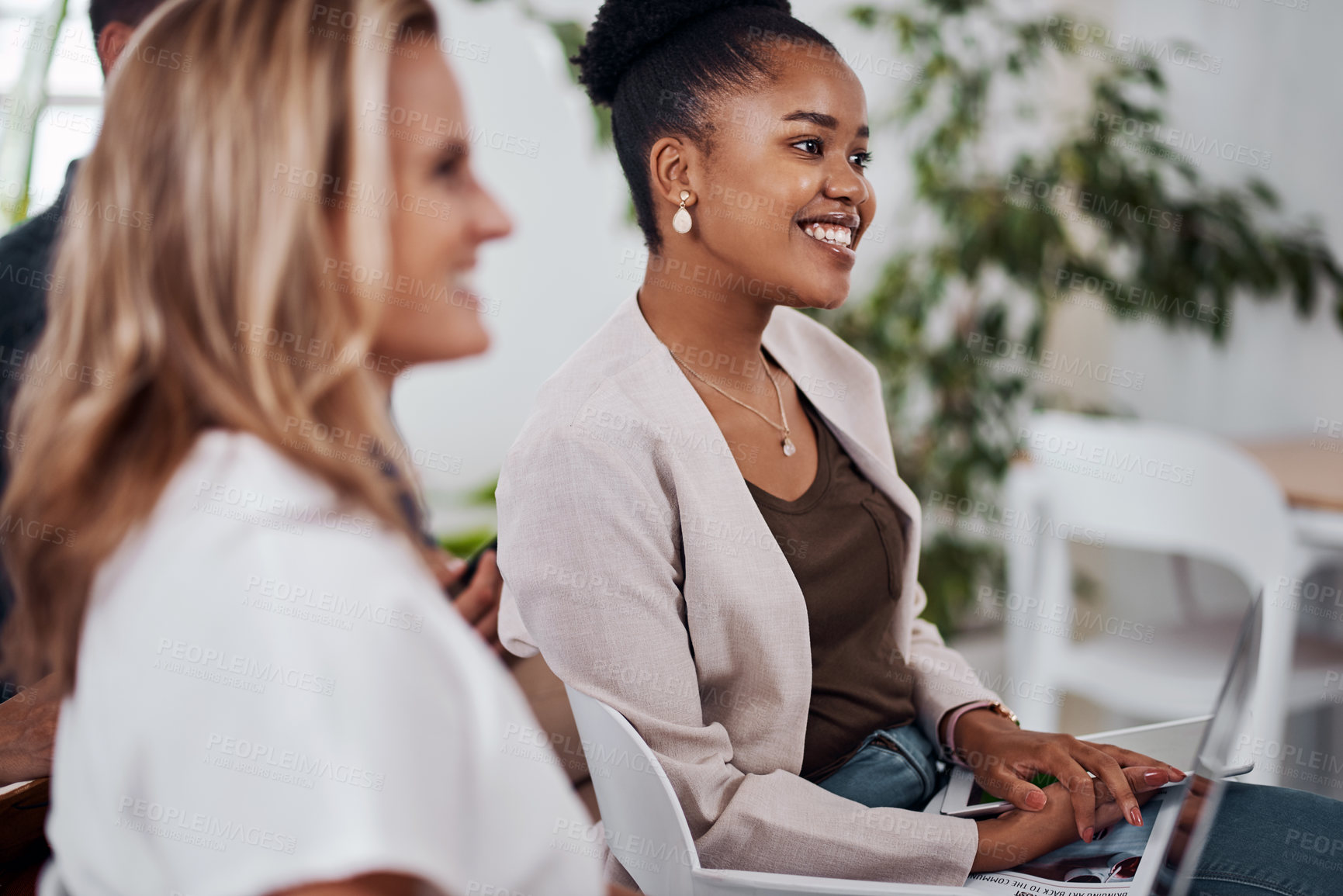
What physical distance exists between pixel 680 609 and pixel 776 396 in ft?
0.88

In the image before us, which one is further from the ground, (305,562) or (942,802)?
(305,562)

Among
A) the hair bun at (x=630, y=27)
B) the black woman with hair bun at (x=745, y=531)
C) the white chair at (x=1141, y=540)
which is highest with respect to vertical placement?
the hair bun at (x=630, y=27)

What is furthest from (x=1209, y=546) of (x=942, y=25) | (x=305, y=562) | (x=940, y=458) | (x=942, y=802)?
(x=305, y=562)

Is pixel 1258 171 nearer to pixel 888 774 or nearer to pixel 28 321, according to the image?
pixel 888 774

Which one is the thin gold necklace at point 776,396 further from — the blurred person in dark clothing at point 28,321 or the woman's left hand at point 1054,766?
the blurred person in dark clothing at point 28,321

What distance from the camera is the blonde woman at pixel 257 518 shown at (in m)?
0.50

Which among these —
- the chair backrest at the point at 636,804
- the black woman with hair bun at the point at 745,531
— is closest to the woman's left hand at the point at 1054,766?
the black woman with hair bun at the point at 745,531

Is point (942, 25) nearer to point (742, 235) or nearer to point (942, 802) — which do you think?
point (742, 235)

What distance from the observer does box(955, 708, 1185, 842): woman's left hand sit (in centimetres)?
88

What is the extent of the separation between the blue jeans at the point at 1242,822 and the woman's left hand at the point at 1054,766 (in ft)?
0.19

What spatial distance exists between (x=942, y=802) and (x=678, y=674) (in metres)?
0.31

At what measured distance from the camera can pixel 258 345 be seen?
53 centimetres

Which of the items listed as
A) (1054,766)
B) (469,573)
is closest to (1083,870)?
(1054,766)

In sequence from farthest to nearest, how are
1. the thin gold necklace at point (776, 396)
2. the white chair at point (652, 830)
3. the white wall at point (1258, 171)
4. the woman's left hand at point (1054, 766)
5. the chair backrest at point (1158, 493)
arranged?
the white wall at point (1258, 171) < the chair backrest at point (1158, 493) < the thin gold necklace at point (776, 396) < the woman's left hand at point (1054, 766) < the white chair at point (652, 830)
